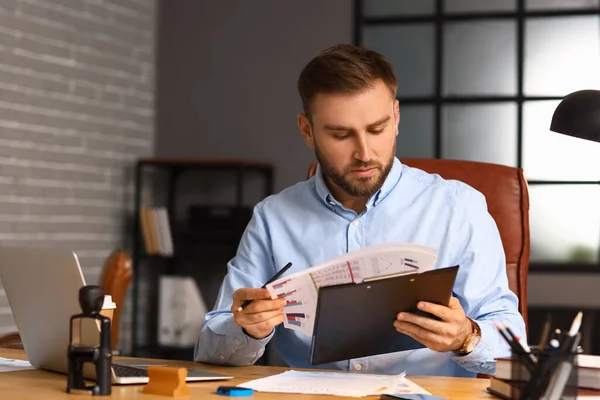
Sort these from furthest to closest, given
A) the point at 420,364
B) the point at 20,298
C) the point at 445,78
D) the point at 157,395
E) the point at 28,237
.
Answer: the point at 445,78 → the point at 28,237 → the point at 420,364 → the point at 20,298 → the point at 157,395

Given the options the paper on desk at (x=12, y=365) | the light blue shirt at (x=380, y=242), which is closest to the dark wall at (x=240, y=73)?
the light blue shirt at (x=380, y=242)

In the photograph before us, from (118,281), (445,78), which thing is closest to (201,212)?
(118,281)

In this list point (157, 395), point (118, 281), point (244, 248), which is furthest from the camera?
point (118, 281)

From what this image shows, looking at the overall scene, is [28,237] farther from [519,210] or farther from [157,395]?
[157,395]

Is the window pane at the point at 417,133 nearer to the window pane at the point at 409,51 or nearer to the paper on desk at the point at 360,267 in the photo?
the window pane at the point at 409,51

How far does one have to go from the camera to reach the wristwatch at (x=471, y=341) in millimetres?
1666

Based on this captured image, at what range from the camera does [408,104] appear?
Answer: 4.44 meters

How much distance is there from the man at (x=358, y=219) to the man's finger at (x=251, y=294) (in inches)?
5.4

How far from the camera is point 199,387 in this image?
1489mm

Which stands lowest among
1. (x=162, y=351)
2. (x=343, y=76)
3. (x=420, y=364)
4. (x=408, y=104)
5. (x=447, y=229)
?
(x=162, y=351)

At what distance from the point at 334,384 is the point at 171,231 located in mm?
3121

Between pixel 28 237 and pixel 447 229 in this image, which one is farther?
pixel 28 237

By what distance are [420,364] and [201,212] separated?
266 cm

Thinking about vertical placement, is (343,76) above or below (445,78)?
below
